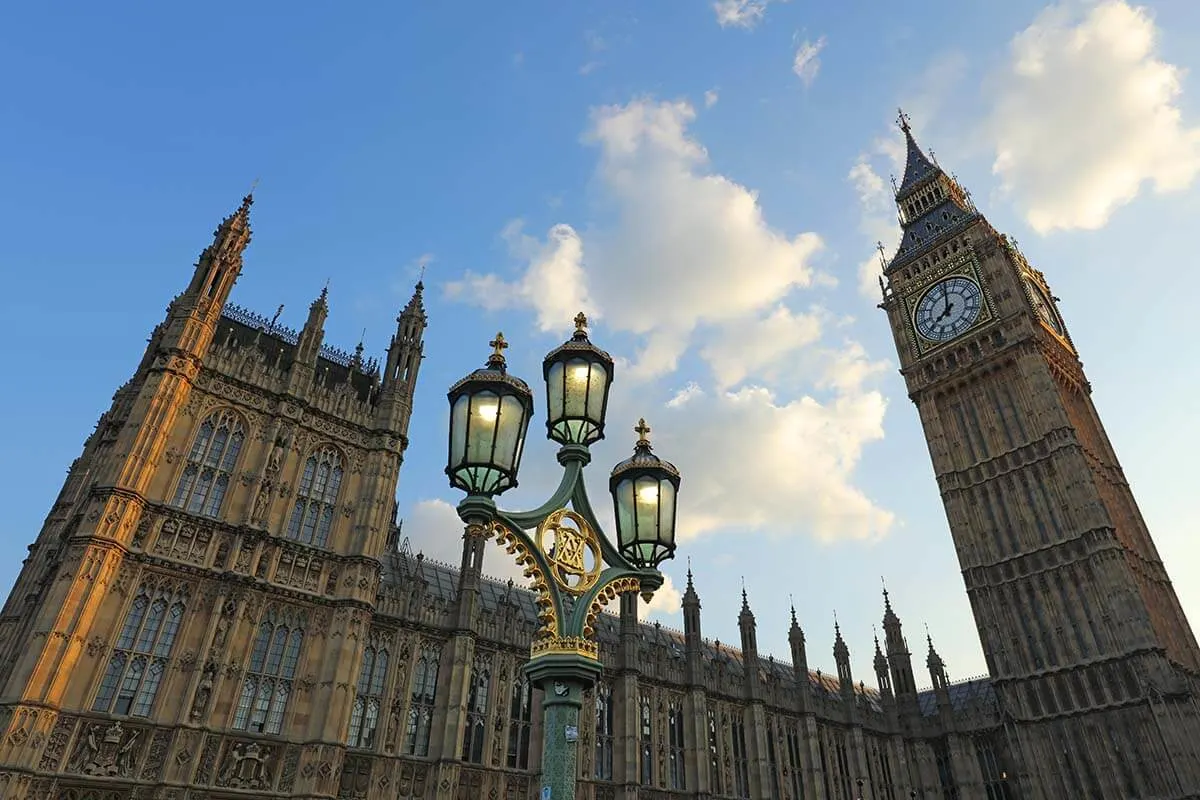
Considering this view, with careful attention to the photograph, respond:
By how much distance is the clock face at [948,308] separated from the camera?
54.7m

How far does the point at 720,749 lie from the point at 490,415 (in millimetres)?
33101

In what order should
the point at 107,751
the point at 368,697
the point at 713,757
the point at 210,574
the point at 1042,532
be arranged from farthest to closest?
the point at 1042,532 → the point at 713,757 → the point at 368,697 → the point at 210,574 → the point at 107,751

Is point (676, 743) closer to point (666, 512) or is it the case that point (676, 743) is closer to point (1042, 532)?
Answer: point (1042, 532)

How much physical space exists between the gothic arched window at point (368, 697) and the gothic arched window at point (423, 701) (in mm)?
1257

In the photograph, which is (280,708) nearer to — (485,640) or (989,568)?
(485,640)

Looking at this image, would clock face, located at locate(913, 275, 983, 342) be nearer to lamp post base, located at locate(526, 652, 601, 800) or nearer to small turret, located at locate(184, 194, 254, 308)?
small turret, located at locate(184, 194, 254, 308)

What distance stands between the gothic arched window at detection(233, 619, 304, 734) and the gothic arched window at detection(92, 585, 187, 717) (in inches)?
98.1

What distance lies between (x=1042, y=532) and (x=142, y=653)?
48072mm

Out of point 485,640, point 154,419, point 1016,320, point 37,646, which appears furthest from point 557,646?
point 1016,320

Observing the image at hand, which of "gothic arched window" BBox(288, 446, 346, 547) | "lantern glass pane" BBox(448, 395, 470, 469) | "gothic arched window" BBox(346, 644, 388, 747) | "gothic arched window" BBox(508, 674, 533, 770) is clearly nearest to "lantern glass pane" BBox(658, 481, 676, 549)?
"lantern glass pane" BBox(448, 395, 470, 469)

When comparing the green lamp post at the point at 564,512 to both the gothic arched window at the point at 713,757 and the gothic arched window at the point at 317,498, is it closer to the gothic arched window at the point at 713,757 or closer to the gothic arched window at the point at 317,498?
the gothic arched window at the point at 317,498

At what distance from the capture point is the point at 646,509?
9.64m

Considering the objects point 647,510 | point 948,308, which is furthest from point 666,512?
point 948,308

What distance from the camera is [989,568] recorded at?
47.3 meters
